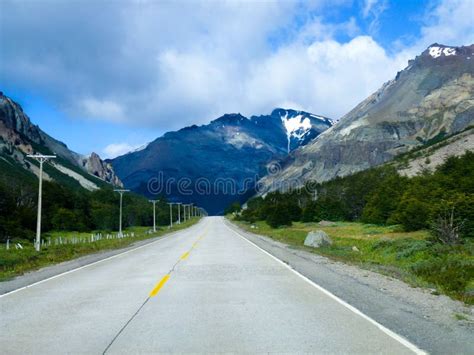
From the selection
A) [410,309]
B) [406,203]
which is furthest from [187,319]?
[406,203]

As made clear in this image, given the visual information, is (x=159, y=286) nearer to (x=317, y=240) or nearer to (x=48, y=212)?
(x=317, y=240)

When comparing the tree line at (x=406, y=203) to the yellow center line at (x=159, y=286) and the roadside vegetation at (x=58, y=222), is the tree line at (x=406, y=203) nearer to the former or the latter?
the yellow center line at (x=159, y=286)

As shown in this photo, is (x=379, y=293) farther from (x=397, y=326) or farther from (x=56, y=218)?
(x=56, y=218)

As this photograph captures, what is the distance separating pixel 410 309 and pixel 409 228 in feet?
144

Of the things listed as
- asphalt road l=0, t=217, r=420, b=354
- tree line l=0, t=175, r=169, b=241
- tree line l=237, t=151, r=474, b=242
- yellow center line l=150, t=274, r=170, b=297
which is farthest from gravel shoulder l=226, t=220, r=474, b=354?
tree line l=0, t=175, r=169, b=241

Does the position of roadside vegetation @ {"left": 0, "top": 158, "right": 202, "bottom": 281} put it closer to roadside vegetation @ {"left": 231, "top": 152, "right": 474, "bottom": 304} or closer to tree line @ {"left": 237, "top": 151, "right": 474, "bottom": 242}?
roadside vegetation @ {"left": 231, "top": 152, "right": 474, "bottom": 304}

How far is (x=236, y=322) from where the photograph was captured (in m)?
8.08

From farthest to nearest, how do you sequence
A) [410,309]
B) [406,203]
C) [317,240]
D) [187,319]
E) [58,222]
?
[58,222] → [406,203] → [317,240] → [410,309] → [187,319]

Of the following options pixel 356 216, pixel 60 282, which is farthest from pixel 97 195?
pixel 60 282

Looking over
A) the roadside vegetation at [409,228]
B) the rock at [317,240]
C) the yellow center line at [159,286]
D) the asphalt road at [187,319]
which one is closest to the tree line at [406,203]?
the roadside vegetation at [409,228]

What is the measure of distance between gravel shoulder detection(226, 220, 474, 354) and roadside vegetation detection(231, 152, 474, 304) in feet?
2.74

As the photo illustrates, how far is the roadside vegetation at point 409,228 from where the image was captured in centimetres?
1622

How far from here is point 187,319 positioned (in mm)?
8375

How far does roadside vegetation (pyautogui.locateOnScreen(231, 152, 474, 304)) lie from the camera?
16.2 meters
